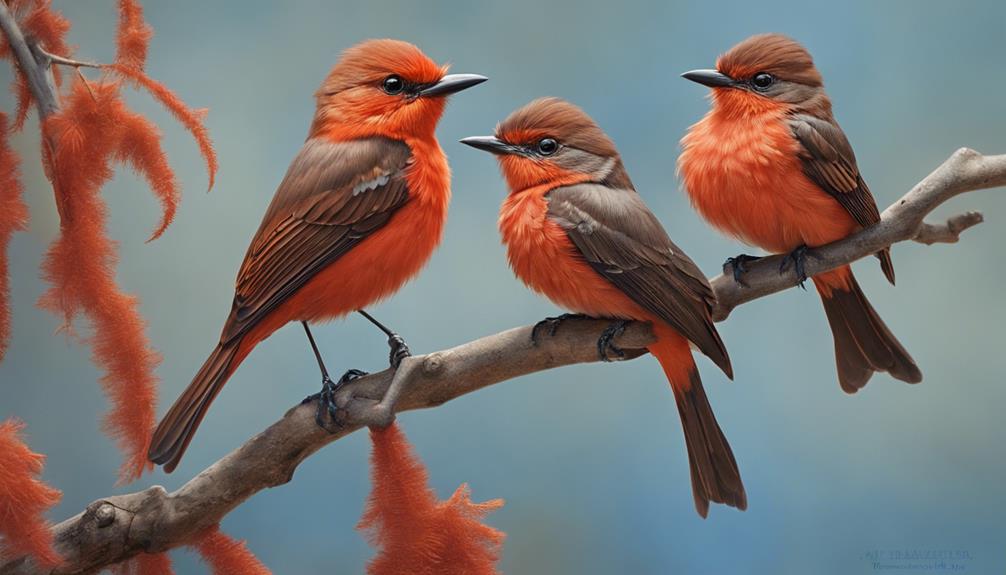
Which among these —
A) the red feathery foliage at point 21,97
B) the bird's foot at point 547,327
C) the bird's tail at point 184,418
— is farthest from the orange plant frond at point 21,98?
the bird's foot at point 547,327

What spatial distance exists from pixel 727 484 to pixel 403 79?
813 millimetres

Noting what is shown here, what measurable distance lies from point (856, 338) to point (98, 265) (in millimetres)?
1256

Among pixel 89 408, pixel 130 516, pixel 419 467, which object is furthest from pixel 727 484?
pixel 89 408

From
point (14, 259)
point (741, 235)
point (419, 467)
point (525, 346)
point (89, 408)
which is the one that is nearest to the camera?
point (419, 467)

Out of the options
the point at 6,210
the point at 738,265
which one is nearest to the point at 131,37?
the point at 6,210

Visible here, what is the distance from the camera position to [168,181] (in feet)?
5.62

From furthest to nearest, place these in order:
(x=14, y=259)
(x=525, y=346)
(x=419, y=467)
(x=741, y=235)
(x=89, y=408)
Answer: (x=89, y=408)
(x=14, y=259)
(x=741, y=235)
(x=525, y=346)
(x=419, y=467)

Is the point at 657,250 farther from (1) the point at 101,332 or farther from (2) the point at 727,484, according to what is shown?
(1) the point at 101,332

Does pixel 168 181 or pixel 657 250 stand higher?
pixel 168 181

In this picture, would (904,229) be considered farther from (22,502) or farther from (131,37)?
(22,502)

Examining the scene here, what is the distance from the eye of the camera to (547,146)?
175 centimetres

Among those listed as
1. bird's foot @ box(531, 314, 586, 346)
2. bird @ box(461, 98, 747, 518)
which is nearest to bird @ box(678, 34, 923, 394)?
bird @ box(461, 98, 747, 518)

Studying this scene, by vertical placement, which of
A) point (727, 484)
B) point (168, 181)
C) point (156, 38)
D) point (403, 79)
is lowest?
point (727, 484)

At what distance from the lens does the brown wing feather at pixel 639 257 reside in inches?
63.1
